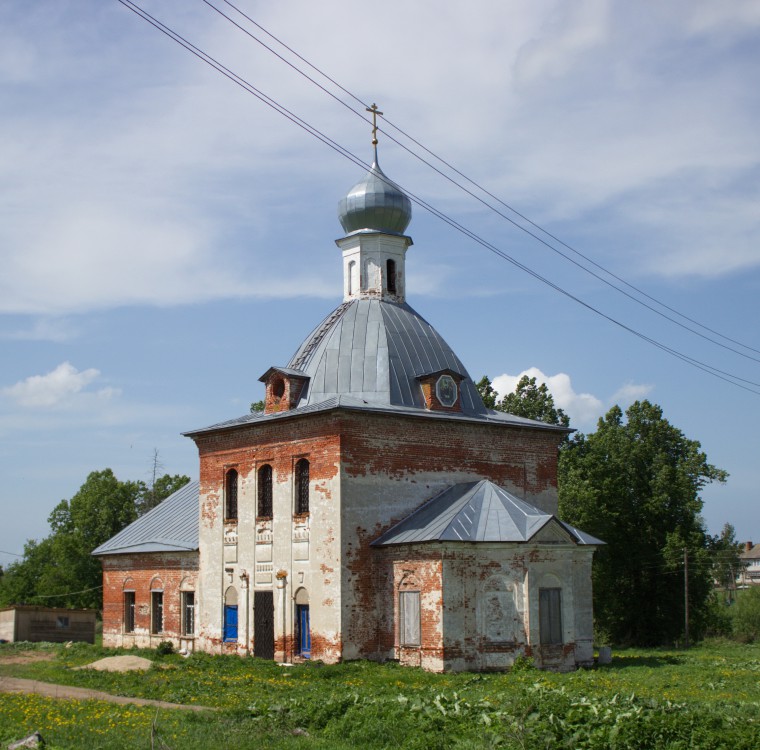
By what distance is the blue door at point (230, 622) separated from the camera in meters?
26.7

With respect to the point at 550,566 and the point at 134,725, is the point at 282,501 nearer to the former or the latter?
the point at 550,566

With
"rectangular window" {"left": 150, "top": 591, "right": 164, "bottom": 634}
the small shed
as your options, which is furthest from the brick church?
the small shed

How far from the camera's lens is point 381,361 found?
26.1m

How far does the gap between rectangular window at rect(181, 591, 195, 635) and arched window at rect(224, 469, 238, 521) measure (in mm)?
3177

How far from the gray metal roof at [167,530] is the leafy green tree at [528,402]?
13373mm

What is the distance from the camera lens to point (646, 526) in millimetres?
39156

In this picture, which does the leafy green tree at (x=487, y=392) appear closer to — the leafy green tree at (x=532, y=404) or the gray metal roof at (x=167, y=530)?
the leafy green tree at (x=532, y=404)

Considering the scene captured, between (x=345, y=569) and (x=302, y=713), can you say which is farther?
(x=345, y=569)

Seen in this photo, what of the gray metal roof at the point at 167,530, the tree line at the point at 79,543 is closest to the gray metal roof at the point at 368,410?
the gray metal roof at the point at 167,530

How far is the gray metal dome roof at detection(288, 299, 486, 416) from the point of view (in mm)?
25906

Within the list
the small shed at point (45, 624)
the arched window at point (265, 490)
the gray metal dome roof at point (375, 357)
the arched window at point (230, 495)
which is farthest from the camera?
the small shed at point (45, 624)

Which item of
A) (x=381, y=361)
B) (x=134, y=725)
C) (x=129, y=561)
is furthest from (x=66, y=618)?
(x=134, y=725)

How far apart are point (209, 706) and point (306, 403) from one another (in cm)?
1009

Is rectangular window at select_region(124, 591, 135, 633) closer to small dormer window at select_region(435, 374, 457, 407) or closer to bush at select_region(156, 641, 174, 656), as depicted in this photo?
bush at select_region(156, 641, 174, 656)
